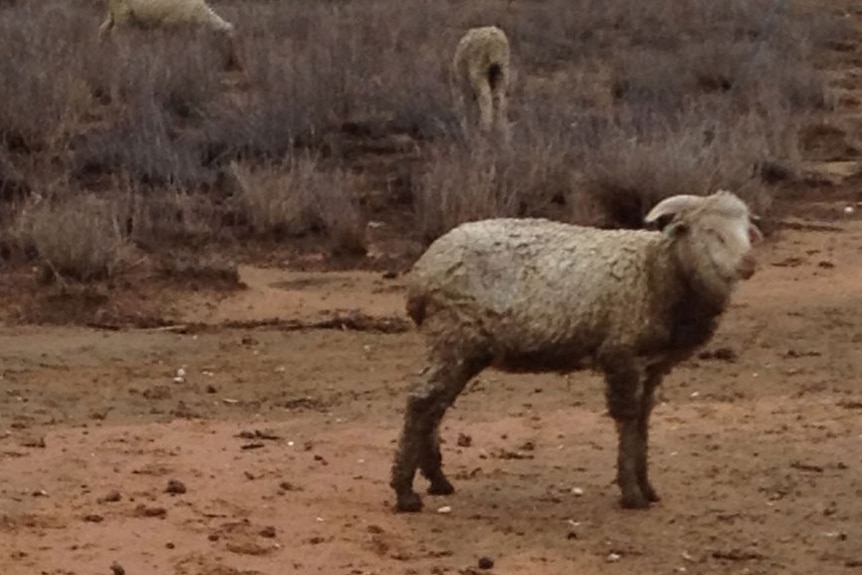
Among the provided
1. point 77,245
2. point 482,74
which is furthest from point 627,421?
point 482,74

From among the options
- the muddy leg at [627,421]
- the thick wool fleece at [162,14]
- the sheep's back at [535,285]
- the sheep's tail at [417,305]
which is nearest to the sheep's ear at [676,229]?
the sheep's back at [535,285]

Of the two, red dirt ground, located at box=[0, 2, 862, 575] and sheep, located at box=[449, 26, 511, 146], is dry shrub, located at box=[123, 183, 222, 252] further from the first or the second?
sheep, located at box=[449, 26, 511, 146]

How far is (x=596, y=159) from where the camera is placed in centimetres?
1548

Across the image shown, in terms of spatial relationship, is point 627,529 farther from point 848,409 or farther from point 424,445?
point 848,409

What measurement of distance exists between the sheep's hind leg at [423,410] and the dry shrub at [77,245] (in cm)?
535

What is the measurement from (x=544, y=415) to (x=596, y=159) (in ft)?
20.6

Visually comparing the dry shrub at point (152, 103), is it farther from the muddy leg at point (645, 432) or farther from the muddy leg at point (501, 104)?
the muddy leg at point (645, 432)

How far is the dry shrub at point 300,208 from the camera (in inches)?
551

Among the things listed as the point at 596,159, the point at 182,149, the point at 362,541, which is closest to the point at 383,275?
the point at 596,159

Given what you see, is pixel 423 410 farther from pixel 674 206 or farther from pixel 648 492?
pixel 674 206

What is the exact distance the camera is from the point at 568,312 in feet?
24.5

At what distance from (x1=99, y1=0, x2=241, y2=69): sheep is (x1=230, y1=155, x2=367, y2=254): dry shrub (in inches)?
369

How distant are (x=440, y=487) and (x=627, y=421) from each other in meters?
0.86

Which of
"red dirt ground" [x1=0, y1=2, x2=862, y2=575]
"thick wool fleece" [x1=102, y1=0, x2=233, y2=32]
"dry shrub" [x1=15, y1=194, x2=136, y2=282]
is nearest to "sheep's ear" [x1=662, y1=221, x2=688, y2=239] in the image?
"red dirt ground" [x1=0, y1=2, x2=862, y2=575]
